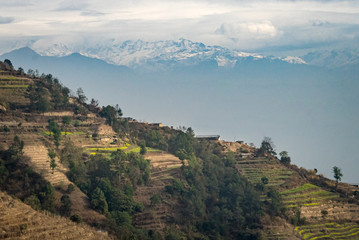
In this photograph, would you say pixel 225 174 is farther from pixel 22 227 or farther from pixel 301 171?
pixel 22 227

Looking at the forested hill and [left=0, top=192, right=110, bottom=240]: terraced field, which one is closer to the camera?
[left=0, top=192, right=110, bottom=240]: terraced field

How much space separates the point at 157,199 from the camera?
222 feet

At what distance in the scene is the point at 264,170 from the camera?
8169 cm

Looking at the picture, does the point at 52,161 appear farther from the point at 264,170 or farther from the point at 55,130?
the point at 264,170

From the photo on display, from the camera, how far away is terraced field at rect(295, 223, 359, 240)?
67.6 metres

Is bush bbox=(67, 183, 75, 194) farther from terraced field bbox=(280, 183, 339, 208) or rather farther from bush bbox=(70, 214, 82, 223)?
terraced field bbox=(280, 183, 339, 208)

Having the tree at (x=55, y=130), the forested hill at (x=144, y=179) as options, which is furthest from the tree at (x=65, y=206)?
the tree at (x=55, y=130)

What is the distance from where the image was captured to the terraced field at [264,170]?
78.9m

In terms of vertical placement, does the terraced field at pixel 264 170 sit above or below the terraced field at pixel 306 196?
above

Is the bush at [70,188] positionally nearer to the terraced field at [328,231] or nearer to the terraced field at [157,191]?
the terraced field at [157,191]

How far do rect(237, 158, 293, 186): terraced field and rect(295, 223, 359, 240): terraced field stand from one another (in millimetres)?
9889

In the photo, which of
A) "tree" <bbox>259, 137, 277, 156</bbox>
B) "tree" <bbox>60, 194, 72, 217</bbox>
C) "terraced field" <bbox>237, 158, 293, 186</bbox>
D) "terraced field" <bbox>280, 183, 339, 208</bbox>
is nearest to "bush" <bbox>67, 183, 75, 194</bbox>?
"tree" <bbox>60, 194, 72, 217</bbox>

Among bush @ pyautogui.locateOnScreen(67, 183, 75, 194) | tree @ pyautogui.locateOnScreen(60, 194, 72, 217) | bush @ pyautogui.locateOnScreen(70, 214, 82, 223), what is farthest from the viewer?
bush @ pyautogui.locateOnScreen(67, 183, 75, 194)

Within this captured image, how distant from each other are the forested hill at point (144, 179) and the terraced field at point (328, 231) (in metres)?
0.15
